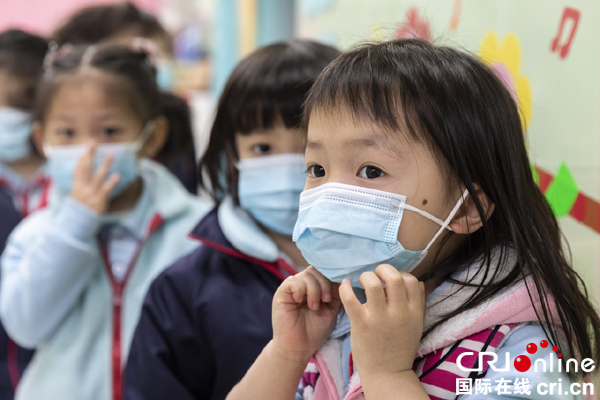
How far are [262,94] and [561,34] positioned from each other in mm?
549

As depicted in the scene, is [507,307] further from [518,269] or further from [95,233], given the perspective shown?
[95,233]

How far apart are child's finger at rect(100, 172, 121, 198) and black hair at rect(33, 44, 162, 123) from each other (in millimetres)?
209

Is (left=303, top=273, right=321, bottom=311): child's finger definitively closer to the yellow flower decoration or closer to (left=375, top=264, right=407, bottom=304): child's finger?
(left=375, top=264, right=407, bottom=304): child's finger

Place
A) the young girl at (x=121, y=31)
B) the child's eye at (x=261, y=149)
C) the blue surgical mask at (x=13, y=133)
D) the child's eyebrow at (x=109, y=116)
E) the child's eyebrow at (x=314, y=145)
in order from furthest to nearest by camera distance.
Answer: the young girl at (x=121, y=31) → the blue surgical mask at (x=13, y=133) → the child's eyebrow at (x=109, y=116) → the child's eye at (x=261, y=149) → the child's eyebrow at (x=314, y=145)

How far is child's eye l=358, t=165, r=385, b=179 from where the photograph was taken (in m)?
Answer: 0.85

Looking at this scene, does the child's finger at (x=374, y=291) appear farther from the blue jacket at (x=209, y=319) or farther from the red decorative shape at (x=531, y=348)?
the blue jacket at (x=209, y=319)

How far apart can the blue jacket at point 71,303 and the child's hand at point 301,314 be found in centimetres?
72

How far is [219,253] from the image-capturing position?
4.09 feet

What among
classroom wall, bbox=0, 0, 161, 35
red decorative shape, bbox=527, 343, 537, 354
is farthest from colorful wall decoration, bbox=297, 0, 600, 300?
classroom wall, bbox=0, 0, 161, 35

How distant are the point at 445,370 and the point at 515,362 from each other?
0.09m

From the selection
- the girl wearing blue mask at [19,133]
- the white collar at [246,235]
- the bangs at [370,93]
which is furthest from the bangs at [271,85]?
the girl wearing blue mask at [19,133]

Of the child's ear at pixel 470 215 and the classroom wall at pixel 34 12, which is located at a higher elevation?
the child's ear at pixel 470 215

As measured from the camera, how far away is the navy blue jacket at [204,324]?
1.14 m

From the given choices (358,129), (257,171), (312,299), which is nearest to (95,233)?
(257,171)
